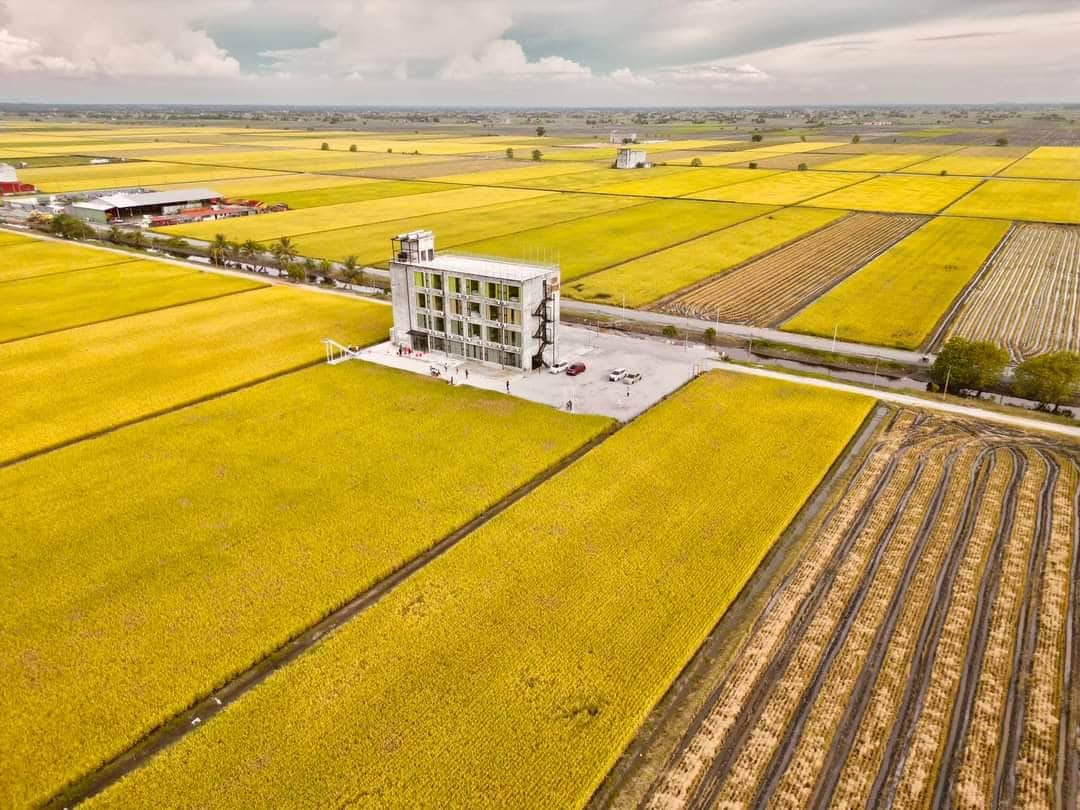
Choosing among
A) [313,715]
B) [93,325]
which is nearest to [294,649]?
[313,715]

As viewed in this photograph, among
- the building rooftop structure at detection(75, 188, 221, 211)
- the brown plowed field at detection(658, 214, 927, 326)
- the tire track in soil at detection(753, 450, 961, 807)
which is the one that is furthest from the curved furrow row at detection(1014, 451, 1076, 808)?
the building rooftop structure at detection(75, 188, 221, 211)

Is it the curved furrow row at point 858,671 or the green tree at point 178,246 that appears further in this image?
the green tree at point 178,246

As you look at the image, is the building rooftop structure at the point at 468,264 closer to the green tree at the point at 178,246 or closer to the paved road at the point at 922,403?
the paved road at the point at 922,403

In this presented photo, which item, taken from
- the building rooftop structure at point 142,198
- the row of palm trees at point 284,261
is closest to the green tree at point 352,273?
the row of palm trees at point 284,261

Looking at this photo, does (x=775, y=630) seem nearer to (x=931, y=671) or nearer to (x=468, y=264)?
(x=931, y=671)

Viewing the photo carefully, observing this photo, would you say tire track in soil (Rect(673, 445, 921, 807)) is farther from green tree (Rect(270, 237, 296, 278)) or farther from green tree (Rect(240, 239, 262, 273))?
green tree (Rect(240, 239, 262, 273))
